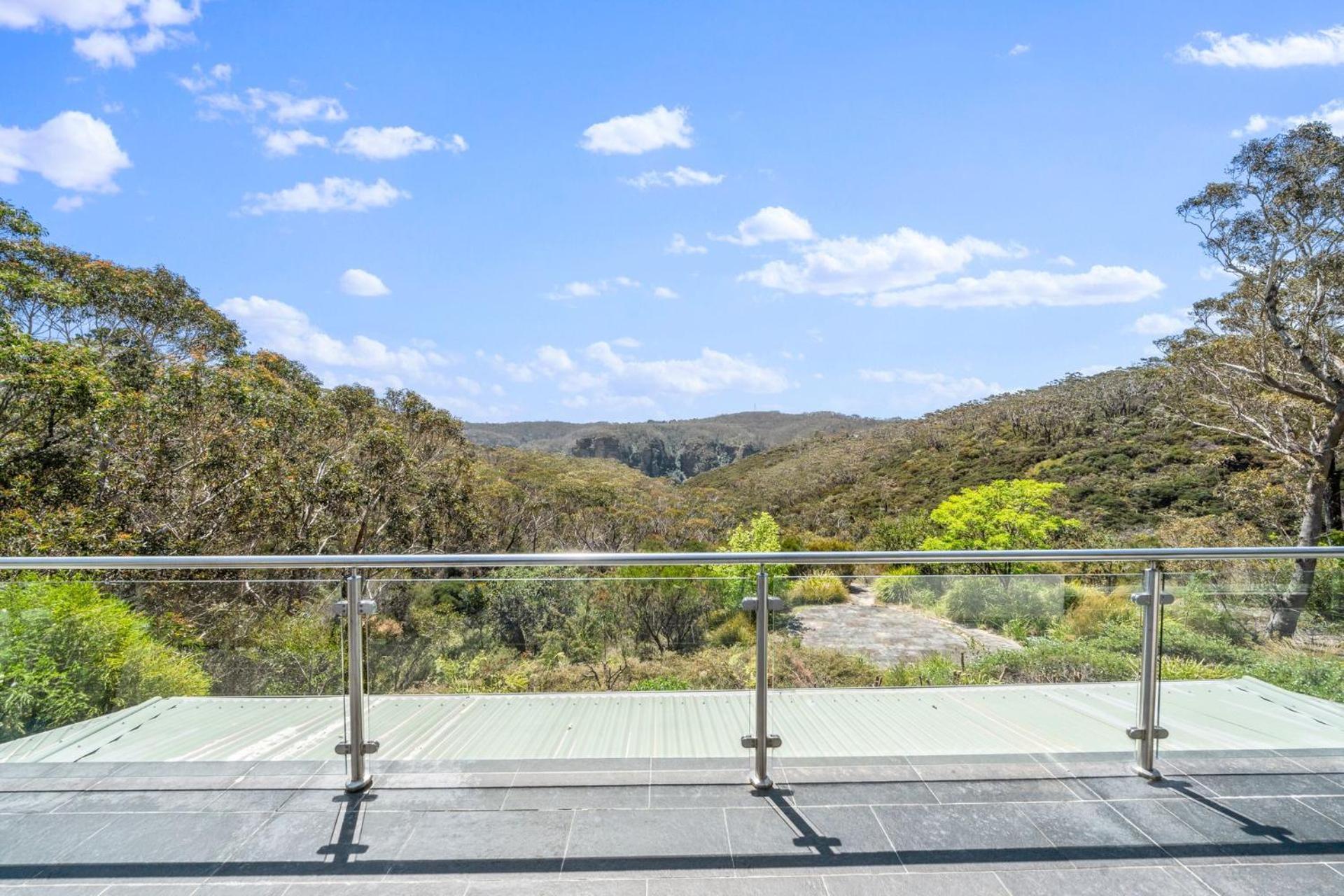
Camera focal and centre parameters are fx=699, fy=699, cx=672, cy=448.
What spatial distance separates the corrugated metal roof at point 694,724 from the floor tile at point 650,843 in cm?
42

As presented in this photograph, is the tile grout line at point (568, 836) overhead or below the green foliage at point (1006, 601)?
below

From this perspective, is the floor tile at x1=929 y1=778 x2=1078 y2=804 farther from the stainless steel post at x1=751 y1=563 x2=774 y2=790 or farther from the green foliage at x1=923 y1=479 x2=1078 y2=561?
the green foliage at x1=923 y1=479 x2=1078 y2=561

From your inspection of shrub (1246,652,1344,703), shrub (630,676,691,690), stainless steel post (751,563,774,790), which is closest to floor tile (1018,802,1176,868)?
stainless steel post (751,563,774,790)

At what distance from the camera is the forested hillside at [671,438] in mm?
66312

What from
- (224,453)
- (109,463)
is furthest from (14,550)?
(224,453)

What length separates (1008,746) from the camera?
285 cm

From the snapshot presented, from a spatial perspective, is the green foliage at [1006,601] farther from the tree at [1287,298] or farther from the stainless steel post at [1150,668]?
the tree at [1287,298]

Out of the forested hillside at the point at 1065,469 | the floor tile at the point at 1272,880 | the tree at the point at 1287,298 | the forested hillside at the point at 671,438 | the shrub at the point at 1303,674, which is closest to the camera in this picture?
the floor tile at the point at 1272,880

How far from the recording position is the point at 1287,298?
1416 centimetres

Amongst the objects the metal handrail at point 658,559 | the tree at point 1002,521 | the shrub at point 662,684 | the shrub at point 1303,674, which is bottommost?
the tree at point 1002,521

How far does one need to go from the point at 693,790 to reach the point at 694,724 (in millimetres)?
322

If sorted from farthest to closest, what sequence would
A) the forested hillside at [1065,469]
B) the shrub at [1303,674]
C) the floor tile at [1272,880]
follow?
the forested hillside at [1065,469] < the shrub at [1303,674] < the floor tile at [1272,880]

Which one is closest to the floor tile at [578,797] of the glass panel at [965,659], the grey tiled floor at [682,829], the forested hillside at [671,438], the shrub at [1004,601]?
the grey tiled floor at [682,829]

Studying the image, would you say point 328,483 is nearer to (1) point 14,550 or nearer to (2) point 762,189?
(1) point 14,550
